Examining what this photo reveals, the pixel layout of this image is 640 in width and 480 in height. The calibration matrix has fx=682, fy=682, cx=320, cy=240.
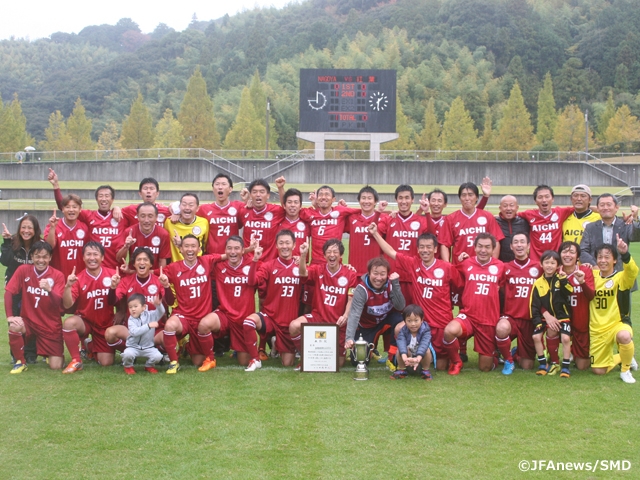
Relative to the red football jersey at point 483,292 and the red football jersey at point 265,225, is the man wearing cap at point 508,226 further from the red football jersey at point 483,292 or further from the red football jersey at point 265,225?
the red football jersey at point 265,225

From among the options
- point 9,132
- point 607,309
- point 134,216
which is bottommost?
point 607,309

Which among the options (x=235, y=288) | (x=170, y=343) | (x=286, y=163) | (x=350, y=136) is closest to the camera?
(x=170, y=343)

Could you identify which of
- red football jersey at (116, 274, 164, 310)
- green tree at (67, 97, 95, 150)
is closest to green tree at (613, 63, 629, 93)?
green tree at (67, 97, 95, 150)

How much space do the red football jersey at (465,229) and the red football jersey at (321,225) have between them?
1048mm

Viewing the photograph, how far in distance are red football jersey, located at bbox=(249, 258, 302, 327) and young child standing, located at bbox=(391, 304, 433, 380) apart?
3.97ft

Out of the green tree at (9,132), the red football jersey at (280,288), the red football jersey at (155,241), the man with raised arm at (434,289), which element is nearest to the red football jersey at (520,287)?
the man with raised arm at (434,289)

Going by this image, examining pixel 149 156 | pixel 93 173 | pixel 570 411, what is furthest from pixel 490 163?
pixel 570 411

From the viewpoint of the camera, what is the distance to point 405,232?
762 cm

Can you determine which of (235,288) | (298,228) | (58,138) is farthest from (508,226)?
(58,138)

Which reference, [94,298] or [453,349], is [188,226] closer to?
[94,298]

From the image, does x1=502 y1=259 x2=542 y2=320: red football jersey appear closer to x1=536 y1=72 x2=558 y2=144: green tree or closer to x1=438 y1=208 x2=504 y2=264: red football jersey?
x1=438 y1=208 x2=504 y2=264: red football jersey

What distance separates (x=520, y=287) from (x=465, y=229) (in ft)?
3.22

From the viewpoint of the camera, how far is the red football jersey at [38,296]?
6.75 m

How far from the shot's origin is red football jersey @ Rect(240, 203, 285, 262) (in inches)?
306
